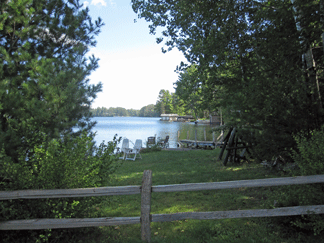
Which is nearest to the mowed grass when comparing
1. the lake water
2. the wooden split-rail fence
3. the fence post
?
the fence post

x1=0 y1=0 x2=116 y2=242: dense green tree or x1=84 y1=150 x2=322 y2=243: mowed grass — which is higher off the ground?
x1=0 y1=0 x2=116 y2=242: dense green tree

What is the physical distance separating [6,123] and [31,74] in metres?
0.91

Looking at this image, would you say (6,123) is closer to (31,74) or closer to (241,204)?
(31,74)

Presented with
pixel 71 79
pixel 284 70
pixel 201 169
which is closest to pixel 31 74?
pixel 71 79

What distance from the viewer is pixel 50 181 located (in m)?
3.41

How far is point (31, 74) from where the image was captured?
11.6 ft

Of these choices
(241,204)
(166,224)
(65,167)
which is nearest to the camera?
(65,167)

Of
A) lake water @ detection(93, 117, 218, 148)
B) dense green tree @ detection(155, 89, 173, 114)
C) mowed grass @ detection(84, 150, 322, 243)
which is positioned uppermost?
dense green tree @ detection(155, 89, 173, 114)

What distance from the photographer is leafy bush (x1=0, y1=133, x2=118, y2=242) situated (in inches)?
131

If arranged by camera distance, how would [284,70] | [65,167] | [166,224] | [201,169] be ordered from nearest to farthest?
[65,167] → [166,224] → [284,70] → [201,169]

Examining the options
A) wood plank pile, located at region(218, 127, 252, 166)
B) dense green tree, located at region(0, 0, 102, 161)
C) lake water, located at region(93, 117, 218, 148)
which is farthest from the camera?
lake water, located at region(93, 117, 218, 148)

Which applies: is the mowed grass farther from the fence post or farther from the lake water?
the lake water

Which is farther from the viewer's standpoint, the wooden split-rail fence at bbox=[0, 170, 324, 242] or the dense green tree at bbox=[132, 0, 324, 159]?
the dense green tree at bbox=[132, 0, 324, 159]

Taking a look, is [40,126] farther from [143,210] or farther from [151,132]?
[151,132]
